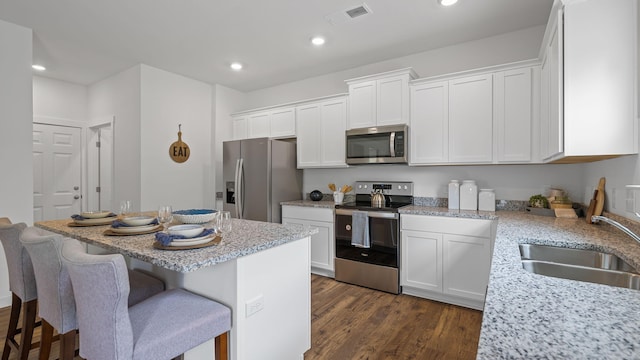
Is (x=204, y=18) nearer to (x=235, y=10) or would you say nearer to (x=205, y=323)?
(x=235, y=10)

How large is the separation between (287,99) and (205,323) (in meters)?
3.75

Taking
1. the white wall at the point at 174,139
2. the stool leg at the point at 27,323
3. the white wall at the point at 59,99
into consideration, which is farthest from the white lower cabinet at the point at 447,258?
the white wall at the point at 59,99

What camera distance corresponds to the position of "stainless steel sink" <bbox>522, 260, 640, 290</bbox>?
1165 millimetres

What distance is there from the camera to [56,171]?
14.4ft

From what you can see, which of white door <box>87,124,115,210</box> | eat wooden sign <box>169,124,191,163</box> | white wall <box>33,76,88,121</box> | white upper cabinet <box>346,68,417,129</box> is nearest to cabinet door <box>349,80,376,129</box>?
white upper cabinet <box>346,68,417,129</box>

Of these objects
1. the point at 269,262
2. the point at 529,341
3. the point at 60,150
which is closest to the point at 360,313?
the point at 269,262

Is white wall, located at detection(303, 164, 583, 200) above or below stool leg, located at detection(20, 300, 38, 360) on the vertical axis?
above

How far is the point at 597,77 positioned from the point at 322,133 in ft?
8.57

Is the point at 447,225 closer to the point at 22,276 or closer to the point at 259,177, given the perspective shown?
the point at 259,177

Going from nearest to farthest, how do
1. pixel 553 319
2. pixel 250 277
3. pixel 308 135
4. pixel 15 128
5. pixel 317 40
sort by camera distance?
pixel 553 319 < pixel 250 277 < pixel 15 128 < pixel 317 40 < pixel 308 135

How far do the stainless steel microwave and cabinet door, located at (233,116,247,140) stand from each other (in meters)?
1.81

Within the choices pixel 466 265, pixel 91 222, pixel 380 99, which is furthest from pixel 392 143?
pixel 91 222

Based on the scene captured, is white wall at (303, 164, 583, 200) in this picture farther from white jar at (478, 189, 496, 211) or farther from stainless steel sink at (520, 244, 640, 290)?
stainless steel sink at (520, 244, 640, 290)

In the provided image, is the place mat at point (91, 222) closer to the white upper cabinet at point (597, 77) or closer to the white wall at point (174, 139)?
the white wall at point (174, 139)
